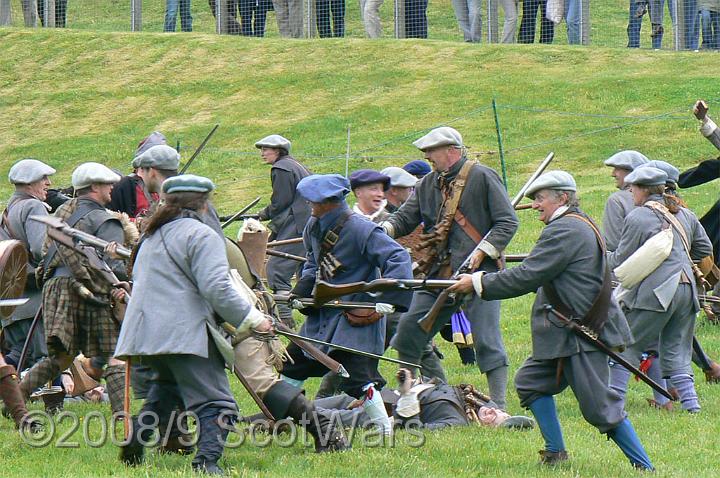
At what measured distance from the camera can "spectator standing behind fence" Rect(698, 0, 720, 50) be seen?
2253cm

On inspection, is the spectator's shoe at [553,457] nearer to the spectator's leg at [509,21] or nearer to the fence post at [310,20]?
the spectator's leg at [509,21]

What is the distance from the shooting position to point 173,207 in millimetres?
7242

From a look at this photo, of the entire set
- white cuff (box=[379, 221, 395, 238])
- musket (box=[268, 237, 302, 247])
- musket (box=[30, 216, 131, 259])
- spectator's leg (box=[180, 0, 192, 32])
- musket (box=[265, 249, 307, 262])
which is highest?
spectator's leg (box=[180, 0, 192, 32])

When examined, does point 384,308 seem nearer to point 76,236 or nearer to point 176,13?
point 76,236

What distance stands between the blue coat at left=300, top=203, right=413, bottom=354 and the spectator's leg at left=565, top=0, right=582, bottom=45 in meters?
16.2

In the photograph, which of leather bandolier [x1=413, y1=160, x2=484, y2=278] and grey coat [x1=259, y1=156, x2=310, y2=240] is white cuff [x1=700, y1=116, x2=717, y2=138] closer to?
leather bandolier [x1=413, y1=160, x2=484, y2=278]

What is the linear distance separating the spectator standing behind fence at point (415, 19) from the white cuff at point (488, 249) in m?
17.0

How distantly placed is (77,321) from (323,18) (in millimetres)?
18843

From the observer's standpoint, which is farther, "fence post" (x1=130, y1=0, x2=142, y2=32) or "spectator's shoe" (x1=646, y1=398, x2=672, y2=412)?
"fence post" (x1=130, y1=0, x2=142, y2=32)

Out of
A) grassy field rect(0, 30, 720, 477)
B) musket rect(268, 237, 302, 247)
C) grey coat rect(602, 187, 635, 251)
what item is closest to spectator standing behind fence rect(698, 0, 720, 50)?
grassy field rect(0, 30, 720, 477)

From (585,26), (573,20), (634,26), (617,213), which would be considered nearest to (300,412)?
(617,213)

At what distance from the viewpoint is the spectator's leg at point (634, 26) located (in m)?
23.4

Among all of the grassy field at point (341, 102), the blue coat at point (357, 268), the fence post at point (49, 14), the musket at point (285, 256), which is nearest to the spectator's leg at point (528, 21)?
the grassy field at point (341, 102)

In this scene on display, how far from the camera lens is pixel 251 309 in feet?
23.2
